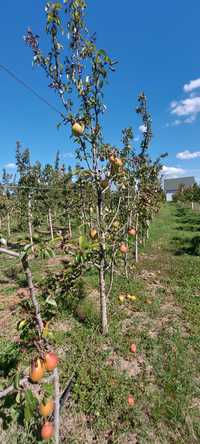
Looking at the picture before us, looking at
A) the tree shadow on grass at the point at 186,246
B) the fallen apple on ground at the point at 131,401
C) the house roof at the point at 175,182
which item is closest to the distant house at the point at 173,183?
the house roof at the point at 175,182

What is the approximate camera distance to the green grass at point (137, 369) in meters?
2.55

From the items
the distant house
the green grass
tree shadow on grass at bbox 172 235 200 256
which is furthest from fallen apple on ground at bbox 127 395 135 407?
the distant house

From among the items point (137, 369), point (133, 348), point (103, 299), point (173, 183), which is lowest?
point (137, 369)

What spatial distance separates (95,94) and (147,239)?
31.1 feet

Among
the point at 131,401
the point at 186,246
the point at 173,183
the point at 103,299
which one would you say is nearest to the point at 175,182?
the point at 173,183

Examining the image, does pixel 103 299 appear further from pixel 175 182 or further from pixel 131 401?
pixel 175 182

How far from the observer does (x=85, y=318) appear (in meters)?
4.56

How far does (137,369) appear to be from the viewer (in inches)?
132

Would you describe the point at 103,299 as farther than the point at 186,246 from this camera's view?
No

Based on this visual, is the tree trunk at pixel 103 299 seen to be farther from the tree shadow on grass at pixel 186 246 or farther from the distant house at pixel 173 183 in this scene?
the distant house at pixel 173 183

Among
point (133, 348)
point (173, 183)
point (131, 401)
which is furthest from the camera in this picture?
point (173, 183)

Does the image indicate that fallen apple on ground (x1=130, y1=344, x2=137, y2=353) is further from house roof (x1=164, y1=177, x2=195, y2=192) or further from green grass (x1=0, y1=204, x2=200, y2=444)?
house roof (x1=164, y1=177, x2=195, y2=192)

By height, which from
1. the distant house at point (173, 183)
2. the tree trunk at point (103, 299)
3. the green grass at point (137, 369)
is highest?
the distant house at point (173, 183)

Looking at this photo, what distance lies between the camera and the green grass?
2546mm
